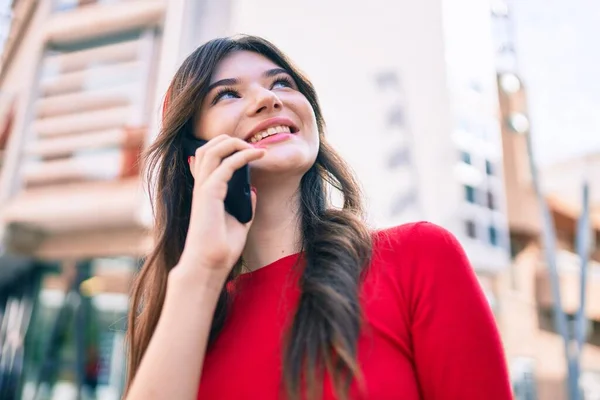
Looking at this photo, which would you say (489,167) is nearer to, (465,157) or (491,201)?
(491,201)

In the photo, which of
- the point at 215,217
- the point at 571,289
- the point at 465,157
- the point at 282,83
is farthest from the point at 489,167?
the point at 215,217

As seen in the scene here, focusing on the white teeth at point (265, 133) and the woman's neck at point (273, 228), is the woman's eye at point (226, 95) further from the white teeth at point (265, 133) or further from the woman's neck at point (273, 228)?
the woman's neck at point (273, 228)

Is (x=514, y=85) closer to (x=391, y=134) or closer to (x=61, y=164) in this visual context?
(x=391, y=134)

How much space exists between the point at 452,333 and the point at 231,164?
586 mm

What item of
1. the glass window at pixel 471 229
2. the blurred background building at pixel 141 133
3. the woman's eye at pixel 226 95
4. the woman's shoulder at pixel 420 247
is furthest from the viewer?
the glass window at pixel 471 229

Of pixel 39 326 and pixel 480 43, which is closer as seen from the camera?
pixel 39 326

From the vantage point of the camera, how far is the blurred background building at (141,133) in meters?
6.40

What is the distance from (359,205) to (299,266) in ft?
1.24

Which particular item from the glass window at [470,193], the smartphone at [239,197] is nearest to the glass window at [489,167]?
the glass window at [470,193]

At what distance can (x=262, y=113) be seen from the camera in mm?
1342

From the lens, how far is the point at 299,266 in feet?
4.08

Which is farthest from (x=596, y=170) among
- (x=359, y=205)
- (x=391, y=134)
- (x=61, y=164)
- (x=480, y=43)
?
(x=359, y=205)

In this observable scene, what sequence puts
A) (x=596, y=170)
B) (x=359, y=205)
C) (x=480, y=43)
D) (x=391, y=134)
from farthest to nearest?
(x=596, y=170) → (x=480, y=43) → (x=391, y=134) → (x=359, y=205)

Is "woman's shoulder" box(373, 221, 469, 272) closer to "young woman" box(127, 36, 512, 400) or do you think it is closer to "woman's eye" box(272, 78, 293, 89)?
"young woman" box(127, 36, 512, 400)
